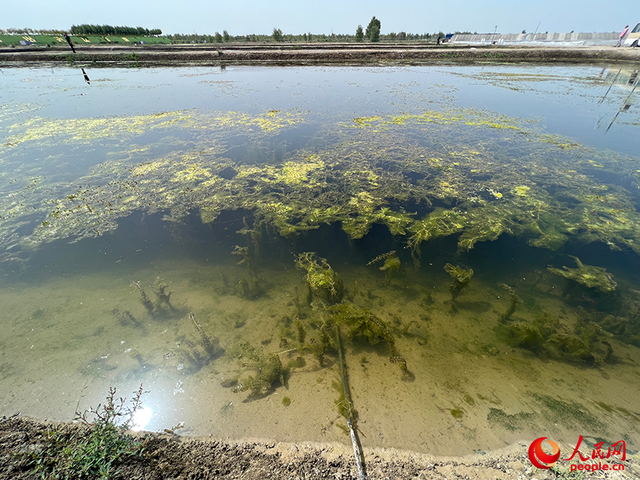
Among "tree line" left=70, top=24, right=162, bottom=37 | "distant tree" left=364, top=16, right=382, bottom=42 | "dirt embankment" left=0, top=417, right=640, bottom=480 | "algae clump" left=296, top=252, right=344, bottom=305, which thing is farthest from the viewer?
"distant tree" left=364, top=16, right=382, bottom=42

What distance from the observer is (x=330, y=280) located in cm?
308

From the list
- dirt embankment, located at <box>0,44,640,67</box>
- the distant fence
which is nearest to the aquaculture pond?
dirt embankment, located at <box>0,44,640,67</box>

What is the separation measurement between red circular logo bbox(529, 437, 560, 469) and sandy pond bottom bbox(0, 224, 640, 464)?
0.06m

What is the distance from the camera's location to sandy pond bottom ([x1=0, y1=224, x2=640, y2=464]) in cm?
189

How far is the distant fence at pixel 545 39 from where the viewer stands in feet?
112

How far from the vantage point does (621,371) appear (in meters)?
2.29

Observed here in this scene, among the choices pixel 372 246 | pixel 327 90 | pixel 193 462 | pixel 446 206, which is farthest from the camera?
pixel 327 90

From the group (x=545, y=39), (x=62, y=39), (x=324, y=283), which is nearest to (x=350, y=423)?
(x=324, y=283)

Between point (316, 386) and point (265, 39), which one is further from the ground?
point (265, 39)

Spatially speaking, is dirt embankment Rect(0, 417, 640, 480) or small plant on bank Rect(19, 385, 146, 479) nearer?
small plant on bank Rect(19, 385, 146, 479)

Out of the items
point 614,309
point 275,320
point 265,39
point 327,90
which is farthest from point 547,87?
point 265,39

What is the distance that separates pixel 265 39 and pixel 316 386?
1759 inches

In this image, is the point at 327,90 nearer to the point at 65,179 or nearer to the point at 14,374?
the point at 65,179

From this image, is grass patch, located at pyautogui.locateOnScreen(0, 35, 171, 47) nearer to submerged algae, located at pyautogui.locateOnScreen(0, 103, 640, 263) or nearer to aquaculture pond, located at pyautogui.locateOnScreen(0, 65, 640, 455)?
aquaculture pond, located at pyautogui.locateOnScreen(0, 65, 640, 455)
